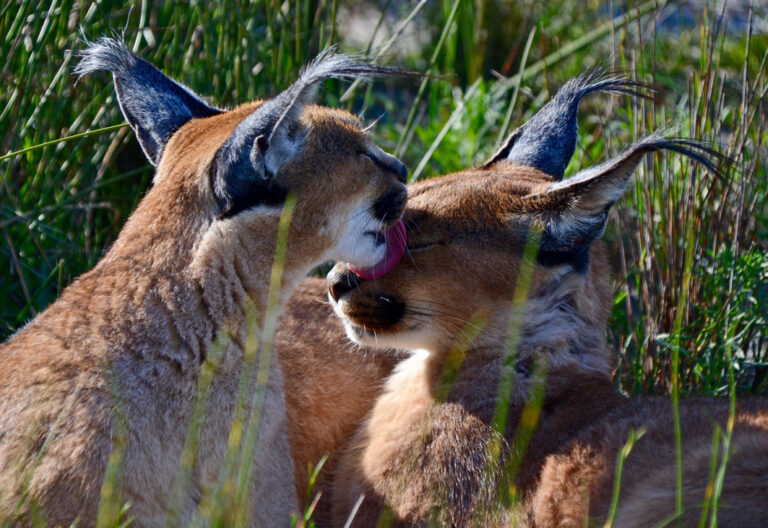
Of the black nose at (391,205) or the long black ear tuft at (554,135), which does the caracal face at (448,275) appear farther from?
the long black ear tuft at (554,135)

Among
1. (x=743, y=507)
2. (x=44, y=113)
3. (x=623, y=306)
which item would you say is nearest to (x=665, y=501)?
(x=743, y=507)

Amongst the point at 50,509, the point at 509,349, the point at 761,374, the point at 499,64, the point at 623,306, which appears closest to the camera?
the point at 50,509

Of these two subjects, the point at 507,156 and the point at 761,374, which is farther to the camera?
the point at 761,374

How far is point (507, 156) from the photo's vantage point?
4.04 meters

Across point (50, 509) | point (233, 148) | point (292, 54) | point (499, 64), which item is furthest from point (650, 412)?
point (499, 64)

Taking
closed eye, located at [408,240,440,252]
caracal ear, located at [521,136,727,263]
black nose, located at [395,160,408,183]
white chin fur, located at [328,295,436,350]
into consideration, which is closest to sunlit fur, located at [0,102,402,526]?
black nose, located at [395,160,408,183]

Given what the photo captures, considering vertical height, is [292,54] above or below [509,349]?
above

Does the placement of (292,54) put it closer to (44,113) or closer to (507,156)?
(44,113)

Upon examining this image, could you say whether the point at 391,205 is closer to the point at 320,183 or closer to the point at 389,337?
the point at 320,183

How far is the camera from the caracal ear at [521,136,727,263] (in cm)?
316

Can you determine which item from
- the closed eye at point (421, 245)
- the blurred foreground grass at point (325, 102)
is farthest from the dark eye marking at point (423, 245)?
the blurred foreground grass at point (325, 102)

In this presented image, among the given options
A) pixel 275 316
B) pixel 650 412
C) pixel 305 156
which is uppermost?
pixel 305 156

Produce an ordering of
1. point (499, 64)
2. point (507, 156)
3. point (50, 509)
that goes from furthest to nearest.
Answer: point (499, 64), point (507, 156), point (50, 509)

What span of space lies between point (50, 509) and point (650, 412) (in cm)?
181
